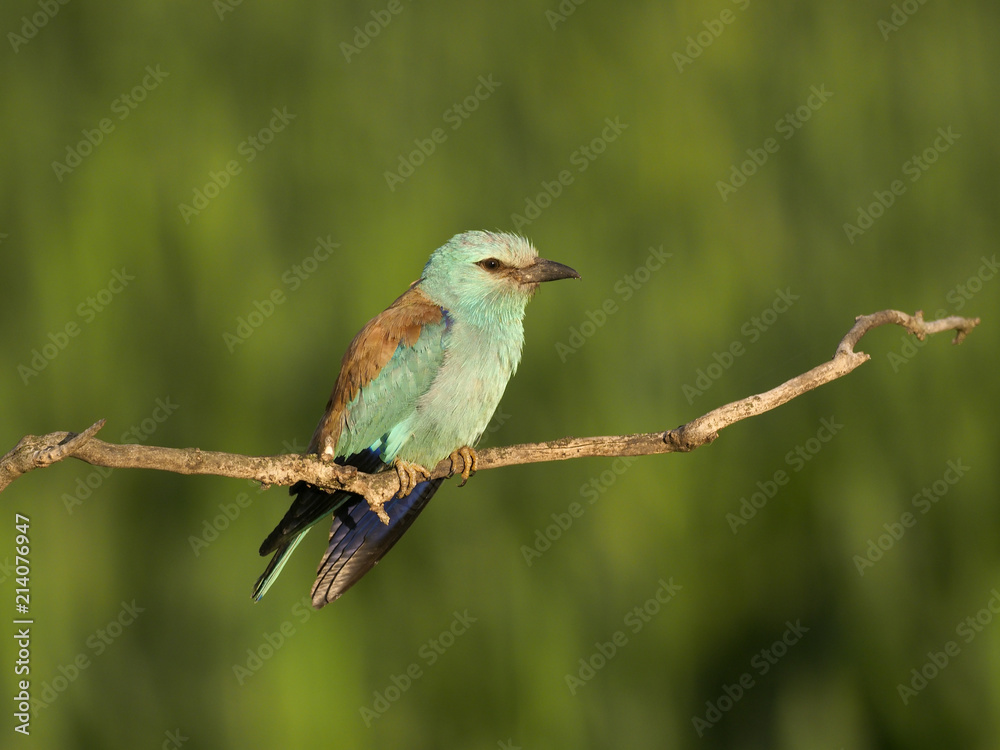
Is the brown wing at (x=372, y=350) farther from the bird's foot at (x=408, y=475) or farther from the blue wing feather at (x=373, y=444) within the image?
the bird's foot at (x=408, y=475)

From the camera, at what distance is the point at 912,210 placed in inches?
170

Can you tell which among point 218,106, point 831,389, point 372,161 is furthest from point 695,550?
point 218,106
